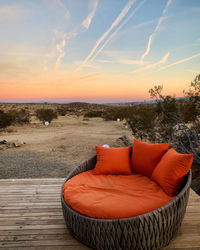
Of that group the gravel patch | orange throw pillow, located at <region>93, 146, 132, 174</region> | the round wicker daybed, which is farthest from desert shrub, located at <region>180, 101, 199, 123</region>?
the round wicker daybed

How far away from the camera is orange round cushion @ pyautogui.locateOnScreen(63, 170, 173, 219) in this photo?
1.69 m

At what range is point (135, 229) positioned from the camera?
155 centimetres

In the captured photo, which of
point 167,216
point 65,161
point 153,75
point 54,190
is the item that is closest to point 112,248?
point 167,216

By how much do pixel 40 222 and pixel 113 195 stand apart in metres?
0.97

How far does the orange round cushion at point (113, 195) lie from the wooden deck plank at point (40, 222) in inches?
15.3

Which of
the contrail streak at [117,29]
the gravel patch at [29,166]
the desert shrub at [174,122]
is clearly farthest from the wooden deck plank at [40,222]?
the contrail streak at [117,29]

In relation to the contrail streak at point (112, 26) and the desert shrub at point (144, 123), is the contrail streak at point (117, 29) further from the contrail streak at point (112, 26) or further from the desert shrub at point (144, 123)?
the desert shrub at point (144, 123)

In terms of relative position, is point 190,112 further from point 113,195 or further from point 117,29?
point 113,195

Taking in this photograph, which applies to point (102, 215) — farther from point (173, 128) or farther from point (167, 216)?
point (173, 128)

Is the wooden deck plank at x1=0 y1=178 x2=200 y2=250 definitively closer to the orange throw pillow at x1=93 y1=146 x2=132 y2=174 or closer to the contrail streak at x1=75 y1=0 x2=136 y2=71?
the orange throw pillow at x1=93 y1=146 x2=132 y2=174

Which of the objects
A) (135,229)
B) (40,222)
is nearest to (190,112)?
(135,229)

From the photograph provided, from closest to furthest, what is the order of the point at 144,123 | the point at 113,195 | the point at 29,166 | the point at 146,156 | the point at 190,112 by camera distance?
the point at 113,195, the point at 146,156, the point at 29,166, the point at 190,112, the point at 144,123

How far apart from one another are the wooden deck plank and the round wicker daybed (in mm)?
178

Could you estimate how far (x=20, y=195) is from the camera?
283cm
